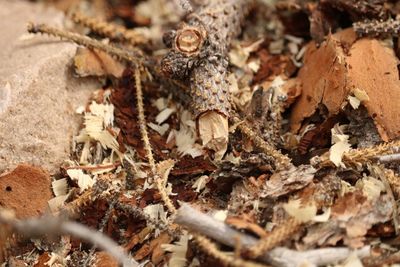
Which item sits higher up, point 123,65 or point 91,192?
point 123,65

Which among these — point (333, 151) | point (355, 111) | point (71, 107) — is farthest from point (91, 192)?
point (355, 111)

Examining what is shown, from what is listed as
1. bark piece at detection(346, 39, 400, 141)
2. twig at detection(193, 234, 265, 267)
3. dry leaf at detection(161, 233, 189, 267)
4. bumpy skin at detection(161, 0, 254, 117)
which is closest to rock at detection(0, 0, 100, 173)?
bumpy skin at detection(161, 0, 254, 117)

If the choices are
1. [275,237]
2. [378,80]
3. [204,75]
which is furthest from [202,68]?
[275,237]

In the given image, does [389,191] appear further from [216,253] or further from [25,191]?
[25,191]

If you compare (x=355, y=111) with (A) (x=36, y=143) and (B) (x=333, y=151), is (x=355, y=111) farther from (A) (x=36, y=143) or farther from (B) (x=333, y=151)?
(A) (x=36, y=143)

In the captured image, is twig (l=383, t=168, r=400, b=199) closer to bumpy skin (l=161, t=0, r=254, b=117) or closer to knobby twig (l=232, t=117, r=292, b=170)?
knobby twig (l=232, t=117, r=292, b=170)

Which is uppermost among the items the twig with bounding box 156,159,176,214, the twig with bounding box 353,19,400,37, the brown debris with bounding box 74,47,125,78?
the twig with bounding box 353,19,400,37

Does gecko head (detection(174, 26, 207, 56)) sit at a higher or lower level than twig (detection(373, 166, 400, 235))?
higher
